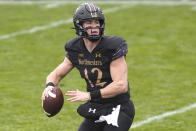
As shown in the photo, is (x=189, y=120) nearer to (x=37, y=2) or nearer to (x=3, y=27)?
(x=3, y=27)

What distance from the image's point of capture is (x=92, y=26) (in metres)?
5.82

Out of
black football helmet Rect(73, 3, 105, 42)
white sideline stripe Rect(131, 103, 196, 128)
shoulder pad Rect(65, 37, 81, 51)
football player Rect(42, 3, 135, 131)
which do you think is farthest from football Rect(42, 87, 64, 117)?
white sideline stripe Rect(131, 103, 196, 128)

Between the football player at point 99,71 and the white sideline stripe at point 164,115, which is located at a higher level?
the football player at point 99,71

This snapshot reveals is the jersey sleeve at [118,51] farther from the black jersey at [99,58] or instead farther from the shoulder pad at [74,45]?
the shoulder pad at [74,45]

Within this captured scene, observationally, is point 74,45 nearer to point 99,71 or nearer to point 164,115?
point 99,71

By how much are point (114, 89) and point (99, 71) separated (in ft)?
1.07

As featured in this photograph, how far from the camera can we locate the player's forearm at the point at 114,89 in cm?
573

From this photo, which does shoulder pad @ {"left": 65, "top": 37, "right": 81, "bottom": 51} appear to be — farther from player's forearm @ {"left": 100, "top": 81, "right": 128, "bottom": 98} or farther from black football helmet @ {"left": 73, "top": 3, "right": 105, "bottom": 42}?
player's forearm @ {"left": 100, "top": 81, "right": 128, "bottom": 98}

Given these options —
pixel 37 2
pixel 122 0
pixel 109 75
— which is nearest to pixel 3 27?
pixel 37 2

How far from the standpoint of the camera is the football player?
5.78 meters

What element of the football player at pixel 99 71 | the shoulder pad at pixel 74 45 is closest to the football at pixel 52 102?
the football player at pixel 99 71

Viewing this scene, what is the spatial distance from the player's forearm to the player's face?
0.58 m

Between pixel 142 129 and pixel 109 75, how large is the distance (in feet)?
7.61

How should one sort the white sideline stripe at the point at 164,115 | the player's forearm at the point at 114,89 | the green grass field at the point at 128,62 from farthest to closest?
the green grass field at the point at 128,62 → the white sideline stripe at the point at 164,115 → the player's forearm at the point at 114,89
